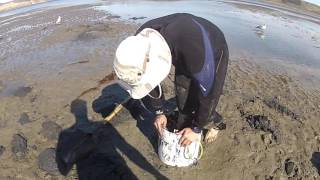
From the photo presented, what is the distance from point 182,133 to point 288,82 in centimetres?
392

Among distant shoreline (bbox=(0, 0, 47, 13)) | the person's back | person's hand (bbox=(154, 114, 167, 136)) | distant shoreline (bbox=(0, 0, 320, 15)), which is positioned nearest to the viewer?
the person's back

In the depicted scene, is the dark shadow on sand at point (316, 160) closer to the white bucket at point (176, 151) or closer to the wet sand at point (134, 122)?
the wet sand at point (134, 122)

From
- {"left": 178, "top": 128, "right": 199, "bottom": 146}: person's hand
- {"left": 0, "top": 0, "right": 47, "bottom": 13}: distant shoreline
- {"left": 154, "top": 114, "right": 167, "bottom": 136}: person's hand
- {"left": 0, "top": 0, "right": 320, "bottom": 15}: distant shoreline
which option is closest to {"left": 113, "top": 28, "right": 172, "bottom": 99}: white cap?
{"left": 178, "top": 128, "right": 199, "bottom": 146}: person's hand

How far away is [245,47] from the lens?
953 centimetres

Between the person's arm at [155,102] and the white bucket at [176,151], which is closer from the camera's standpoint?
the person's arm at [155,102]

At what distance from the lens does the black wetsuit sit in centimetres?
353

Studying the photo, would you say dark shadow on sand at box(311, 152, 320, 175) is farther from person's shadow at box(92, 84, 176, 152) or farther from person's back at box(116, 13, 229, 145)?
person's shadow at box(92, 84, 176, 152)

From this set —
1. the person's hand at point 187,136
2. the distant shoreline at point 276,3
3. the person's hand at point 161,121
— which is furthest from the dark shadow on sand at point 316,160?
the distant shoreline at point 276,3

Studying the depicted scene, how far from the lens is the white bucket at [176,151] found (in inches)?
180

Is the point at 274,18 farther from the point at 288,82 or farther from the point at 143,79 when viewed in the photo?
the point at 143,79

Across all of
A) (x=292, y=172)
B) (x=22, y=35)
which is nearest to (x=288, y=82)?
(x=292, y=172)

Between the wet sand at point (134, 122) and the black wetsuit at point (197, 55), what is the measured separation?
1.30 meters

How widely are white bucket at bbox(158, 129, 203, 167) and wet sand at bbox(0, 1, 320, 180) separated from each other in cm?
10

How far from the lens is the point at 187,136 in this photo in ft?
13.7
